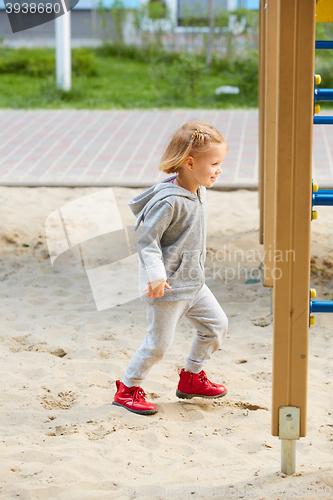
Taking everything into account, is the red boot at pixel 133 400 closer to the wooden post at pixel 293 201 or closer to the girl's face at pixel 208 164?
the wooden post at pixel 293 201

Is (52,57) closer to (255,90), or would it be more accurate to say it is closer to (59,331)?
(255,90)

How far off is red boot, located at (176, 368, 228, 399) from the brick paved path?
3095mm

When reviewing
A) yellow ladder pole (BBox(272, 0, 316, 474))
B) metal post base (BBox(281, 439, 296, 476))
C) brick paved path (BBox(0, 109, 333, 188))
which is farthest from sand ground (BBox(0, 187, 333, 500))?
brick paved path (BBox(0, 109, 333, 188))

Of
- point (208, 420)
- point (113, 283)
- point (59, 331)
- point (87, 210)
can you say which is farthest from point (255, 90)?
point (208, 420)

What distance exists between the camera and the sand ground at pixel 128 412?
221cm

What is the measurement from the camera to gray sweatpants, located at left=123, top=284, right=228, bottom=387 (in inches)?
102

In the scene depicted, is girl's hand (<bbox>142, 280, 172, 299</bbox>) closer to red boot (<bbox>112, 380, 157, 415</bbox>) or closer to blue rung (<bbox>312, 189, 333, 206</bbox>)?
red boot (<bbox>112, 380, 157, 415</bbox>)

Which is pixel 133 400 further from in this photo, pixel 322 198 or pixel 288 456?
pixel 322 198

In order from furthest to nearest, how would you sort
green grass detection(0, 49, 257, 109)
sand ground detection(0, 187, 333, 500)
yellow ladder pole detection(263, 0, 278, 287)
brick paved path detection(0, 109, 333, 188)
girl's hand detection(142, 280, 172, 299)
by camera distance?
green grass detection(0, 49, 257, 109)
brick paved path detection(0, 109, 333, 188)
yellow ladder pole detection(263, 0, 278, 287)
girl's hand detection(142, 280, 172, 299)
sand ground detection(0, 187, 333, 500)

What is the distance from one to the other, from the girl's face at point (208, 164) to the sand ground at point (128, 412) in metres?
1.05

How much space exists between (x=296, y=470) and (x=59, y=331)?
5.51 feet

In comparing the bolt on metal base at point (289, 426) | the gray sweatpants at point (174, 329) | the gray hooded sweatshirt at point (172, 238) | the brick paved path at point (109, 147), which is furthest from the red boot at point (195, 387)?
the brick paved path at point (109, 147)

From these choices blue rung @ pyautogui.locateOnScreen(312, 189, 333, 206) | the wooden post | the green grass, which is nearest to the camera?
the wooden post

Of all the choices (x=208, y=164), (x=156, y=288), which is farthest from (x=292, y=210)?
(x=156, y=288)
